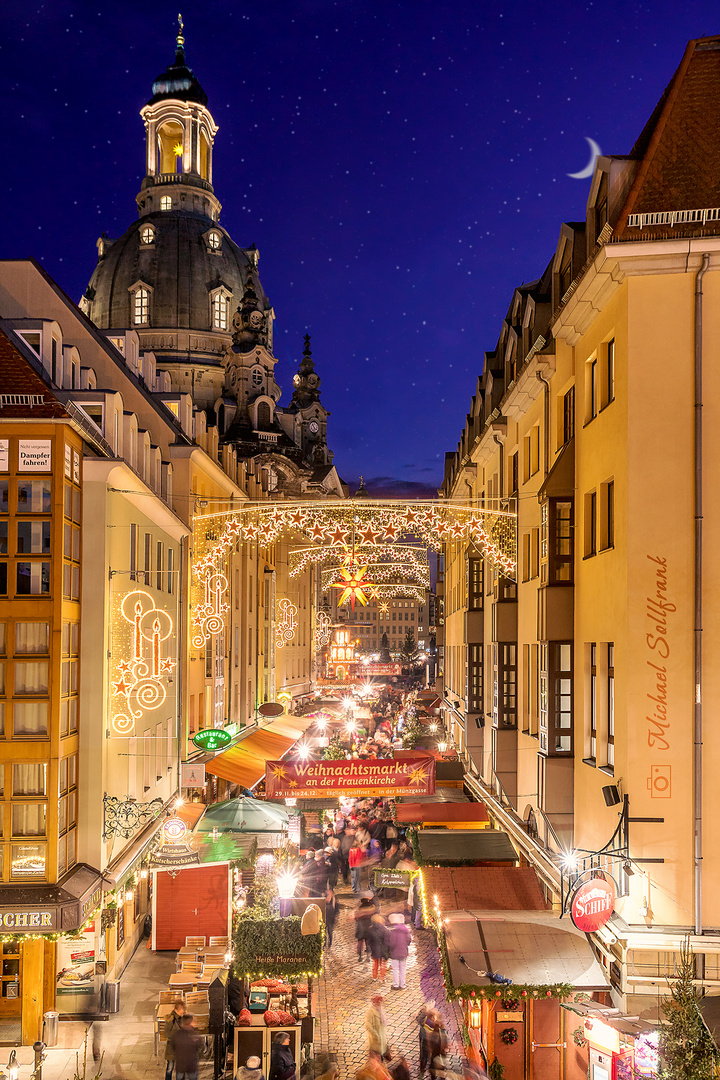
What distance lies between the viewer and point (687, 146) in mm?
13602

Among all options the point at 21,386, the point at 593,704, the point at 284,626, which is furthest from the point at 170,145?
the point at 593,704

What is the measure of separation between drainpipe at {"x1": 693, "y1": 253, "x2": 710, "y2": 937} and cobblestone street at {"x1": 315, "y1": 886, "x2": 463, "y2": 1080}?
474 cm

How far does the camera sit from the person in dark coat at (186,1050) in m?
13.0

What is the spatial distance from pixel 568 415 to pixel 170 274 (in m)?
69.7

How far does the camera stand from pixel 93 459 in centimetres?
1627

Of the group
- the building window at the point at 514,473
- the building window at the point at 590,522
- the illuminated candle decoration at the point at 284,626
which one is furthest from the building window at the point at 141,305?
the building window at the point at 590,522

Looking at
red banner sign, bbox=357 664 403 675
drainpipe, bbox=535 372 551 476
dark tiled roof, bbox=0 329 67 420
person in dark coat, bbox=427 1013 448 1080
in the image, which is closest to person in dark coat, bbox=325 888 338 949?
person in dark coat, bbox=427 1013 448 1080

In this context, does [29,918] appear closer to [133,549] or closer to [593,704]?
[133,549]

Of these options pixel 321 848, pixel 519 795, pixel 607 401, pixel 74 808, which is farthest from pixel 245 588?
pixel 607 401

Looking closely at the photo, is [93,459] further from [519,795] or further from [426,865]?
[519,795]

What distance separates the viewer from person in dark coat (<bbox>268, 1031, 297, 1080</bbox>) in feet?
42.9

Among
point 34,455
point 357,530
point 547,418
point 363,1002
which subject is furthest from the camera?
point 357,530

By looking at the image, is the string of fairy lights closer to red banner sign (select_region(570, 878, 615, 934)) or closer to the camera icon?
the camera icon

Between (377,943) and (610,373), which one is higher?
(610,373)
